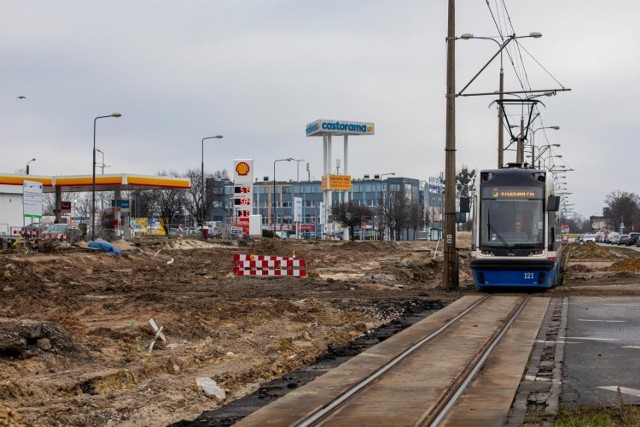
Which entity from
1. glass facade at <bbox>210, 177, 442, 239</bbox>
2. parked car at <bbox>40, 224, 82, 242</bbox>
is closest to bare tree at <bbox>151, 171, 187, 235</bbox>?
parked car at <bbox>40, 224, 82, 242</bbox>

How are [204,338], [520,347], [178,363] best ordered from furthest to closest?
1. [204,338]
2. [520,347]
3. [178,363]

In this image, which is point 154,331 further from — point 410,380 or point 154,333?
point 410,380

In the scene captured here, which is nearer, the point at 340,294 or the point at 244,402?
the point at 244,402

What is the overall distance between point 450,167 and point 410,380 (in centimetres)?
1794

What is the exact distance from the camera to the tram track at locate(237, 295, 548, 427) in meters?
8.80

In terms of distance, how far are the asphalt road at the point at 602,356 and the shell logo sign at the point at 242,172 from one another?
3817 cm

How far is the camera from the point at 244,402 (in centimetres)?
987

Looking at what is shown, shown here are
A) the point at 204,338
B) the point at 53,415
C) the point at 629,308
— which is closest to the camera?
the point at 53,415

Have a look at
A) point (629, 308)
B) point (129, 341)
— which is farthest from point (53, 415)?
point (629, 308)

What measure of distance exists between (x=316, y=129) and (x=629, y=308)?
87.0 m

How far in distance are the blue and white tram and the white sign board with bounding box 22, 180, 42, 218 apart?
32097 mm

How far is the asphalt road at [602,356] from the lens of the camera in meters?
9.65

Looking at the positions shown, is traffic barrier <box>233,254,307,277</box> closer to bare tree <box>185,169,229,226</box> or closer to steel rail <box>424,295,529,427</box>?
steel rail <box>424,295,529,427</box>

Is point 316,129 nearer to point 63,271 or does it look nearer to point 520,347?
point 63,271
